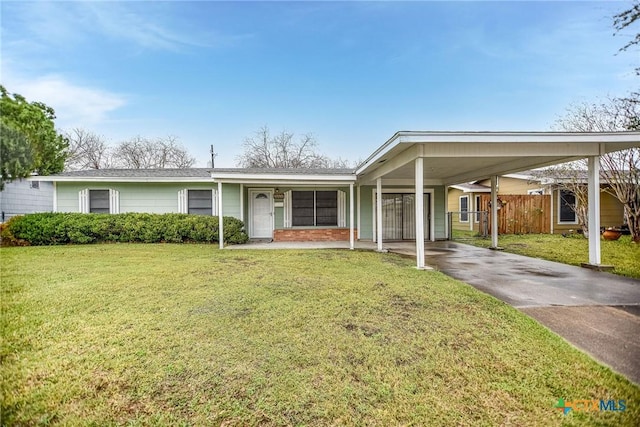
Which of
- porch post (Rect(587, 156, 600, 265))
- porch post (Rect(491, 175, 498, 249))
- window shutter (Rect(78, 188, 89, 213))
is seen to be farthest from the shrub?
porch post (Rect(587, 156, 600, 265))

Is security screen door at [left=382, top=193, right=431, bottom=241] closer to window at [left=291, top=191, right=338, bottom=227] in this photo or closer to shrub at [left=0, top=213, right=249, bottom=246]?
window at [left=291, top=191, right=338, bottom=227]

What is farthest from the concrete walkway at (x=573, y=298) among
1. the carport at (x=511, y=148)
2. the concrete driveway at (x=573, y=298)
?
the carport at (x=511, y=148)

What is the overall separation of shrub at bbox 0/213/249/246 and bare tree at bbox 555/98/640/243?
1455 cm

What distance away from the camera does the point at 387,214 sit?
12.9 metres

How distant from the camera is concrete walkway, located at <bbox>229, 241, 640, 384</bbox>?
2836mm

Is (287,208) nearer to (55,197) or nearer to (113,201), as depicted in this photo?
(113,201)

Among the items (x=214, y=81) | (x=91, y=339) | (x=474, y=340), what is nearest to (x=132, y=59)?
(x=214, y=81)

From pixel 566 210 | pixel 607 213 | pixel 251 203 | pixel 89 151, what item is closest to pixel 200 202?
pixel 251 203

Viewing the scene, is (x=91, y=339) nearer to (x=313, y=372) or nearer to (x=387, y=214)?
(x=313, y=372)

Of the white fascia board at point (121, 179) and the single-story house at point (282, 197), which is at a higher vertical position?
the white fascia board at point (121, 179)

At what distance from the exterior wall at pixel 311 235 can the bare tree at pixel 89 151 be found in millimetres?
22361

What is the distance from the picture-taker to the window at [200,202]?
1237 centimetres

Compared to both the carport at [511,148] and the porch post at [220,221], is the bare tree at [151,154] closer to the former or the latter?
the porch post at [220,221]

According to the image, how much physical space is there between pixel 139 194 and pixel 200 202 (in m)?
2.39
